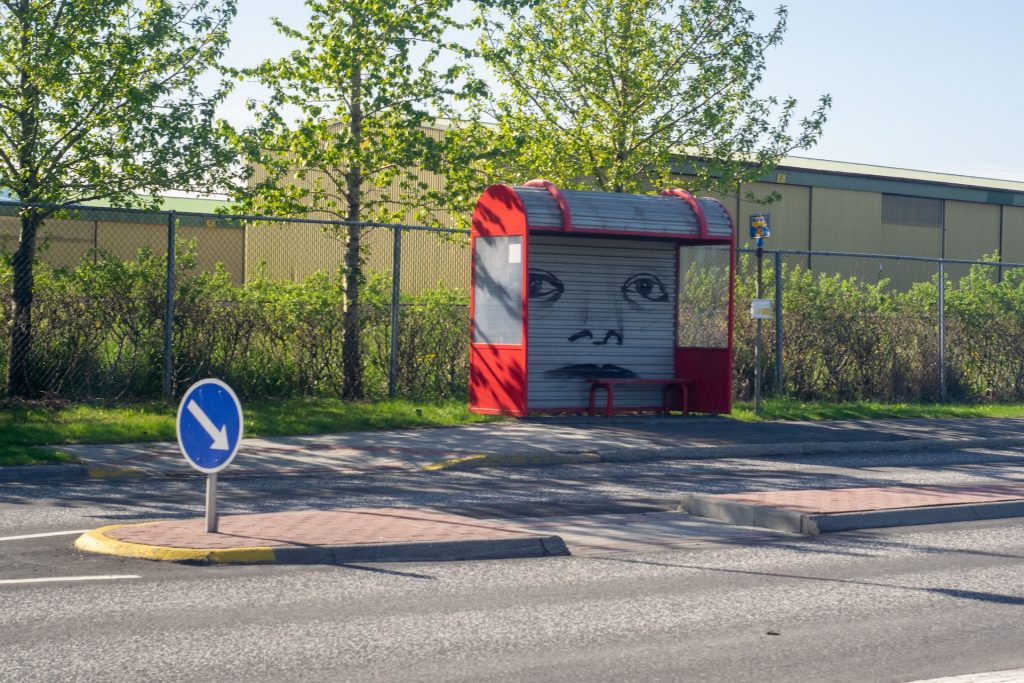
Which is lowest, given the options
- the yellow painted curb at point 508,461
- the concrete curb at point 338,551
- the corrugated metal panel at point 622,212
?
the concrete curb at point 338,551

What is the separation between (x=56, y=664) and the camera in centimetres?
572

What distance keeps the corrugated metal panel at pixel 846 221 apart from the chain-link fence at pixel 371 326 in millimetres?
21782

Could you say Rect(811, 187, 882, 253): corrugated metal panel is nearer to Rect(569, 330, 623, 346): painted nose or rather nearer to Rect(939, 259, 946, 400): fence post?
Rect(939, 259, 946, 400): fence post

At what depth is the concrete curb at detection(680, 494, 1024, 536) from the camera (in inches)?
391

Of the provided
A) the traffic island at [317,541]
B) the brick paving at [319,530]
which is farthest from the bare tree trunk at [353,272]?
the traffic island at [317,541]

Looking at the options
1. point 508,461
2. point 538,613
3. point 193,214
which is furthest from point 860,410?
point 538,613

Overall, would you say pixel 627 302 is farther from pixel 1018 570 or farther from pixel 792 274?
pixel 1018 570

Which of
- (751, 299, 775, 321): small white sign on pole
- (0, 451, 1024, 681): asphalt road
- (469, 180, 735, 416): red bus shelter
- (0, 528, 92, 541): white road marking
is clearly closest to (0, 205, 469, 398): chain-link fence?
(469, 180, 735, 416): red bus shelter

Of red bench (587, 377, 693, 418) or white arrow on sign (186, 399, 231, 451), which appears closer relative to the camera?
white arrow on sign (186, 399, 231, 451)

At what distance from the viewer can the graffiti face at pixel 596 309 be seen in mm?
18328

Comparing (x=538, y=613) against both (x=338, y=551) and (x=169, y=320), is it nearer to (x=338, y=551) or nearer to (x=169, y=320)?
(x=338, y=551)

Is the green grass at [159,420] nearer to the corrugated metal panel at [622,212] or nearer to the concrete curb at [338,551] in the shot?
the corrugated metal panel at [622,212]

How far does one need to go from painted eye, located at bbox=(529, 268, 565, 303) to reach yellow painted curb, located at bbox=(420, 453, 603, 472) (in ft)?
12.8

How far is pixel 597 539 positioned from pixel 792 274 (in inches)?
556
